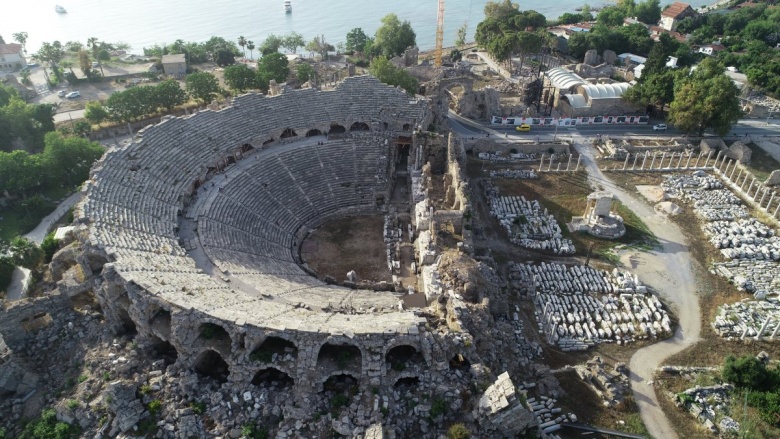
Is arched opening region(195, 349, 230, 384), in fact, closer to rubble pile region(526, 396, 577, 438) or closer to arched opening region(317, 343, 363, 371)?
arched opening region(317, 343, 363, 371)

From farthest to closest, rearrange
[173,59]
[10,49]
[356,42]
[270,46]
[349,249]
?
[356,42]
[270,46]
[173,59]
[10,49]
[349,249]

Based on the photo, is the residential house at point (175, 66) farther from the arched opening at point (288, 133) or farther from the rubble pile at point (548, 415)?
the rubble pile at point (548, 415)

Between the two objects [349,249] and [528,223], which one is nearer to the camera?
[349,249]

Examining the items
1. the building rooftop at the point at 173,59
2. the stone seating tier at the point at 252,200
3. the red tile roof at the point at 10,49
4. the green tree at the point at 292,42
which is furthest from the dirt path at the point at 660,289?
the red tile roof at the point at 10,49

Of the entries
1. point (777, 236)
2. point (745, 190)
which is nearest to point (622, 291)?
point (777, 236)

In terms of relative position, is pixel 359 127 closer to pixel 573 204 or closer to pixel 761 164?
pixel 573 204

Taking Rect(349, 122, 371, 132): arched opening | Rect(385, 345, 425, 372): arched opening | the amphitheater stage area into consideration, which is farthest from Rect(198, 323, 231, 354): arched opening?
Rect(349, 122, 371, 132): arched opening

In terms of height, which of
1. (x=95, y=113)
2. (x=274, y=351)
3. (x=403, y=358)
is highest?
(x=95, y=113)

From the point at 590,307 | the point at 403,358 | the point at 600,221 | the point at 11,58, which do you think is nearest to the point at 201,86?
the point at 11,58
